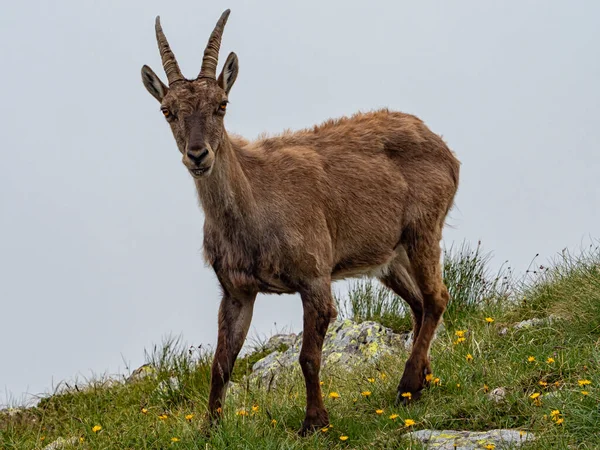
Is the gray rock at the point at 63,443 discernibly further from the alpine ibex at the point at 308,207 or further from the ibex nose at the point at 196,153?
the ibex nose at the point at 196,153

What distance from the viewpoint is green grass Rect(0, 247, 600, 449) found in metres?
5.94

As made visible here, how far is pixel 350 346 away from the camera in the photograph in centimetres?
1048

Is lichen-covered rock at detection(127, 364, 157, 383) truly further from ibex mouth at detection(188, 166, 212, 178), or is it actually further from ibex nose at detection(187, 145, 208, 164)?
ibex nose at detection(187, 145, 208, 164)

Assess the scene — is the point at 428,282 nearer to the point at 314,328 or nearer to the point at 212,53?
the point at 314,328

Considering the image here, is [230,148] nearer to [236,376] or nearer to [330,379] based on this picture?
[330,379]

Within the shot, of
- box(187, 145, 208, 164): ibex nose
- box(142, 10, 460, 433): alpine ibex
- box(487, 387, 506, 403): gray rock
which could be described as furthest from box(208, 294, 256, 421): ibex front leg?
box(487, 387, 506, 403): gray rock

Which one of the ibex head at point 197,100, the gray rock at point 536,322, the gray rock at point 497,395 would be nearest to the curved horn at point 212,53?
the ibex head at point 197,100

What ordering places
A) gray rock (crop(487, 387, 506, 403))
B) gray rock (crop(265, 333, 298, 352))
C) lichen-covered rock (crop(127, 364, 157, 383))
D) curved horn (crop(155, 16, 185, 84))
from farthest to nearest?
gray rock (crop(265, 333, 298, 352)) → lichen-covered rock (crop(127, 364, 157, 383)) → curved horn (crop(155, 16, 185, 84)) → gray rock (crop(487, 387, 506, 403))

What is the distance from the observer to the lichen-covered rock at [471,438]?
562cm

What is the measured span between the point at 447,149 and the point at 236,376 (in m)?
4.58

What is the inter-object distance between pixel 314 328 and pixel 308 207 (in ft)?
3.25

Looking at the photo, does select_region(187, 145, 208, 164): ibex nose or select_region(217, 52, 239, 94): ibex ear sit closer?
select_region(187, 145, 208, 164): ibex nose

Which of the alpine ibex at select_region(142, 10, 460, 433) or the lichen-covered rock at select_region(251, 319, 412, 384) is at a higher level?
the alpine ibex at select_region(142, 10, 460, 433)

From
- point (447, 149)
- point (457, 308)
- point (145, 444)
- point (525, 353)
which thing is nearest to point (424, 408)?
point (525, 353)
